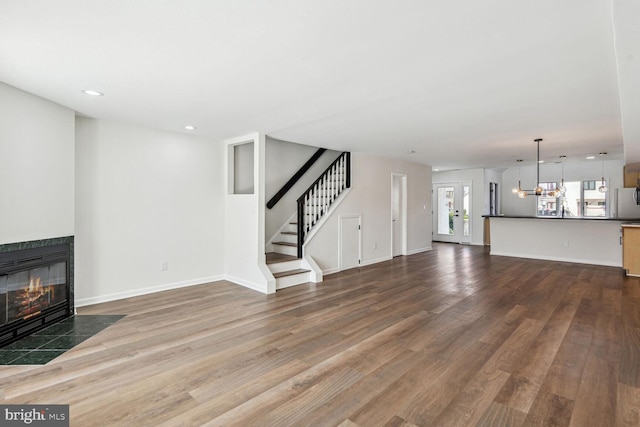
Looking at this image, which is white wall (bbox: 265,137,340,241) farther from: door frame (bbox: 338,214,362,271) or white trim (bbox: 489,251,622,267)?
white trim (bbox: 489,251,622,267)

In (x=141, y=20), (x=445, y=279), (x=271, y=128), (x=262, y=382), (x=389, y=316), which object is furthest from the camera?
(x=445, y=279)

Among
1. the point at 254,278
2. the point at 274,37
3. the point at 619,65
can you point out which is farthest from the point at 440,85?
the point at 254,278

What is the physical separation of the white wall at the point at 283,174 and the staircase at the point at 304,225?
24 cm

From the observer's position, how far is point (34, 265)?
10.4 feet

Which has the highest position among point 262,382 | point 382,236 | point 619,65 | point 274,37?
point 274,37

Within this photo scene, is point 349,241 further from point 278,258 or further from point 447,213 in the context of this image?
point 447,213

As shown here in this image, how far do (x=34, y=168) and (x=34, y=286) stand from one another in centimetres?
120

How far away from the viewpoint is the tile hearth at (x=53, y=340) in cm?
263

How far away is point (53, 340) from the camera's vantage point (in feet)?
Answer: 9.80

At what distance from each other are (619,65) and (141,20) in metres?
3.00

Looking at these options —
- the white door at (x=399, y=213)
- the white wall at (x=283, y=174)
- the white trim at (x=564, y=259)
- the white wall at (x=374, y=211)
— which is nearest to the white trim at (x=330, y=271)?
the white wall at (x=374, y=211)

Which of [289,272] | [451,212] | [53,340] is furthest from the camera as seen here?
[451,212]

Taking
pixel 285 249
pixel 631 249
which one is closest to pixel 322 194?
pixel 285 249

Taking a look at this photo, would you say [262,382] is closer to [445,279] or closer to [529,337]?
[529,337]
